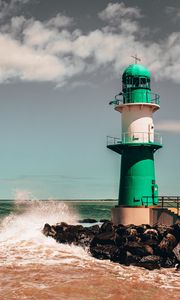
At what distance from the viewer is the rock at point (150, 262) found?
15.2 meters

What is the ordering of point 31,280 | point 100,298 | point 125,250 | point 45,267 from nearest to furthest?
point 100,298 < point 31,280 < point 45,267 < point 125,250

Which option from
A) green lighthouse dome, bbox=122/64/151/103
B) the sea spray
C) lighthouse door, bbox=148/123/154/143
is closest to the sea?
the sea spray

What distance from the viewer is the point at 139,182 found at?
899 inches

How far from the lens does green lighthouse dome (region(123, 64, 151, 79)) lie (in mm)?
23767

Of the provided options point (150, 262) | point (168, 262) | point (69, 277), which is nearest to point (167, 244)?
point (168, 262)

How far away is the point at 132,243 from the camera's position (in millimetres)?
16781

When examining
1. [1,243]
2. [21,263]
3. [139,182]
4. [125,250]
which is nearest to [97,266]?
[125,250]

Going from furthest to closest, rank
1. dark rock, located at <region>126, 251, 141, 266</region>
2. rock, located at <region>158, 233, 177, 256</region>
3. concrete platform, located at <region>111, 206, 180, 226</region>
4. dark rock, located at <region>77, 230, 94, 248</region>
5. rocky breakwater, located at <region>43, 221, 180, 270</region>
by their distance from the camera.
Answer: concrete platform, located at <region>111, 206, 180, 226</region>, dark rock, located at <region>77, 230, 94, 248</region>, rock, located at <region>158, 233, 177, 256</region>, rocky breakwater, located at <region>43, 221, 180, 270</region>, dark rock, located at <region>126, 251, 141, 266</region>

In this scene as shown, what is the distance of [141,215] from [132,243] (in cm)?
535

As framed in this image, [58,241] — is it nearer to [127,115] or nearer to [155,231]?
[155,231]

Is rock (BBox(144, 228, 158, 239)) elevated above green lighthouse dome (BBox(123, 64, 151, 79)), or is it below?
below

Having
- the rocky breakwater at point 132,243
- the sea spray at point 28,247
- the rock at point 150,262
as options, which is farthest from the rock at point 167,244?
the sea spray at point 28,247

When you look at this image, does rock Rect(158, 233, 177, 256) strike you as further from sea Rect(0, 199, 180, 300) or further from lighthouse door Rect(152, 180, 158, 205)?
lighthouse door Rect(152, 180, 158, 205)

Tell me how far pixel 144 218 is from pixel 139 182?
2.10 metres
